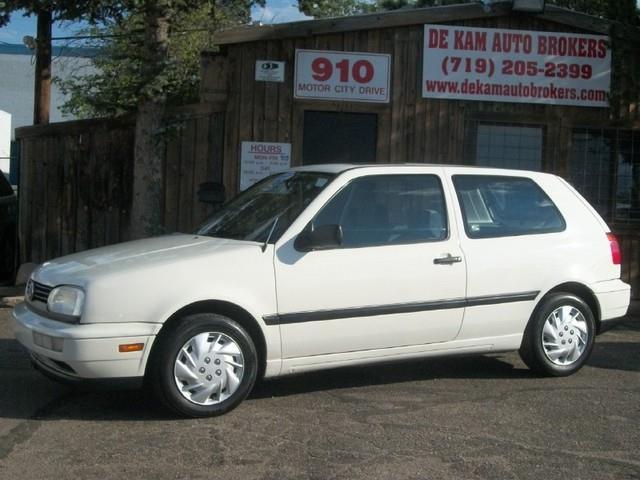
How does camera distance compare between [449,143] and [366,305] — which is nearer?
[366,305]

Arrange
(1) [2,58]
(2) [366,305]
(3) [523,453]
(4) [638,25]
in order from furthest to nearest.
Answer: (1) [2,58], (4) [638,25], (2) [366,305], (3) [523,453]

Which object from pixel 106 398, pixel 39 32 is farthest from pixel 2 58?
pixel 106 398

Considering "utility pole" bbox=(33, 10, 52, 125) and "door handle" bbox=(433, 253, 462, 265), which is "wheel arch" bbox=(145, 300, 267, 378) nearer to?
"door handle" bbox=(433, 253, 462, 265)

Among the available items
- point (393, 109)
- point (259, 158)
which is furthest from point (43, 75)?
point (393, 109)

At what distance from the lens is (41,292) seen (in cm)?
568

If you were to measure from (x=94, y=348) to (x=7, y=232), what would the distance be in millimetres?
6730

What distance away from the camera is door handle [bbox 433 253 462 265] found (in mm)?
6242

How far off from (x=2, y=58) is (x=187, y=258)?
38.0 m

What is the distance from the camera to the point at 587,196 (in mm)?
11227

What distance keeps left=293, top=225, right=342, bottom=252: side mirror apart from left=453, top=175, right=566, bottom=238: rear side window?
1195mm

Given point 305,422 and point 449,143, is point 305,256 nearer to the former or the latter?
point 305,422

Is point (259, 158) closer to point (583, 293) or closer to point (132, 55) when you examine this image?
point (583, 293)

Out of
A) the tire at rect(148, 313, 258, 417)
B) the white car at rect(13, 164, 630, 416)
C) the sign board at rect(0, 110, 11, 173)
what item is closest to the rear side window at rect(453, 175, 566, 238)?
the white car at rect(13, 164, 630, 416)

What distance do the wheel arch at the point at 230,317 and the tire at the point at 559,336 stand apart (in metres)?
2.16
